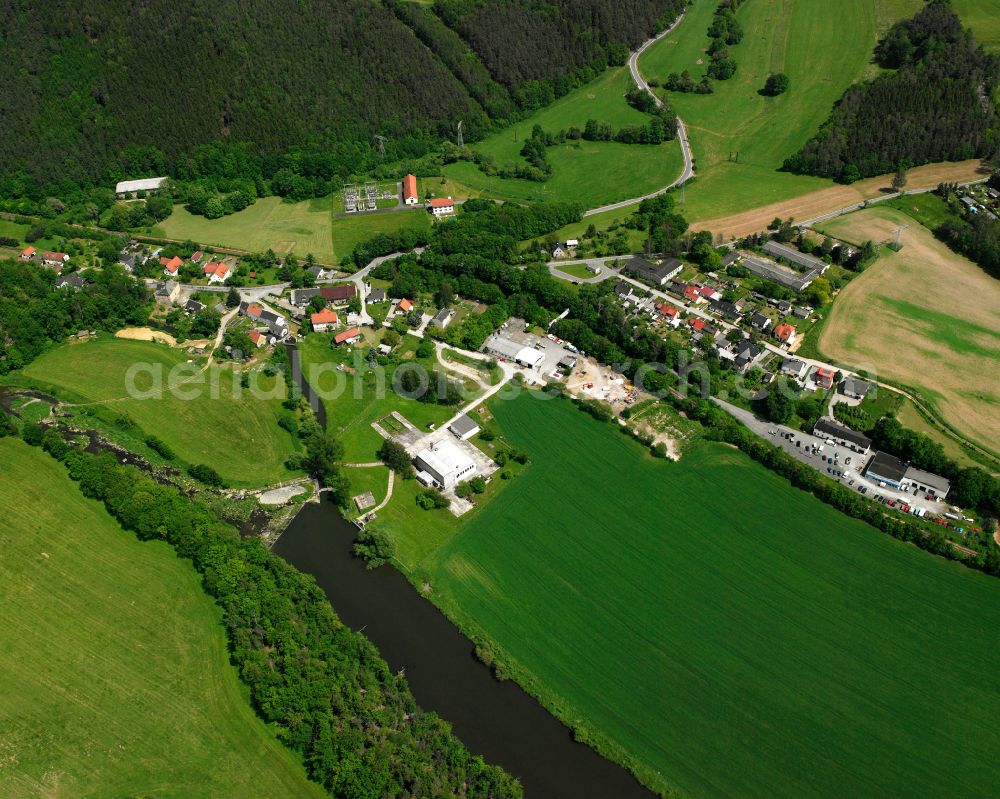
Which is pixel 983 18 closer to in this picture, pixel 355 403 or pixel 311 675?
pixel 355 403

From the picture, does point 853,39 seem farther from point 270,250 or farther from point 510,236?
point 270,250

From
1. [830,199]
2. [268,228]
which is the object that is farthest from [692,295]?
[268,228]

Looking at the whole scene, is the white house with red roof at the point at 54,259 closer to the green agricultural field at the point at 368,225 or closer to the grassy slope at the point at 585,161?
the green agricultural field at the point at 368,225

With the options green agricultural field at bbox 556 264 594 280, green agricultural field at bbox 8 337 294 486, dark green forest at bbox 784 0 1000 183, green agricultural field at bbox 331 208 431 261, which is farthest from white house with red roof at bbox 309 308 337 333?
dark green forest at bbox 784 0 1000 183

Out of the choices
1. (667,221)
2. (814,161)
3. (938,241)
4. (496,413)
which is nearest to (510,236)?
(667,221)

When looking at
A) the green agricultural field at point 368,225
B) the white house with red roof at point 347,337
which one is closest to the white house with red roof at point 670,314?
the white house with red roof at point 347,337

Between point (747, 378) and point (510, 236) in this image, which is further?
point (510, 236)
